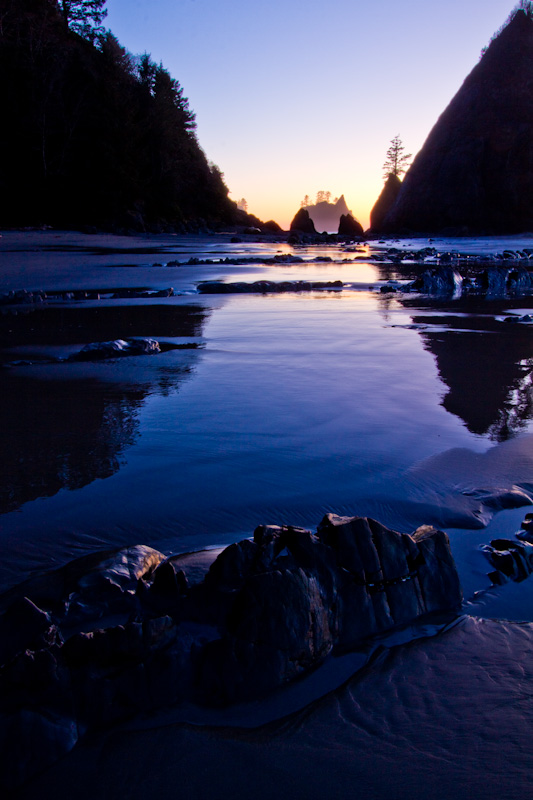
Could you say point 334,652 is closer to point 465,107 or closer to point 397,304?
point 397,304

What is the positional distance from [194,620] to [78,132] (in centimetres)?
3600

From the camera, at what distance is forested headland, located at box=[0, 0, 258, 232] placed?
28.0 meters

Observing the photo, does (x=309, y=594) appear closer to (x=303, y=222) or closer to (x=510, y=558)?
(x=510, y=558)

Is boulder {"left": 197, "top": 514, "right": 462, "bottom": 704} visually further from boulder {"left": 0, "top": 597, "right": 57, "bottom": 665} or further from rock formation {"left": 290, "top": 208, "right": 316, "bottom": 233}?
rock formation {"left": 290, "top": 208, "right": 316, "bottom": 233}

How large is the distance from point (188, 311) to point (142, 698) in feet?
16.5

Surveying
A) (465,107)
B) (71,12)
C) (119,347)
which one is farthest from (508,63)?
(119,347)

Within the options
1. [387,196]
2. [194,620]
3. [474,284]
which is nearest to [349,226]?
[387,196]

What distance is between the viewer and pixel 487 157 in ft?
174

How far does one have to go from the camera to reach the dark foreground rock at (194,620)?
2.98 ft

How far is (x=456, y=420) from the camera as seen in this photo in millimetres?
2414

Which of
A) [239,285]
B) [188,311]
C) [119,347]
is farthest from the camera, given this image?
[239,285]

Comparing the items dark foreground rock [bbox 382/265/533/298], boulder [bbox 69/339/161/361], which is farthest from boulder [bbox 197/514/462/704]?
dark foreground rock [bbox 382/265/533/298]

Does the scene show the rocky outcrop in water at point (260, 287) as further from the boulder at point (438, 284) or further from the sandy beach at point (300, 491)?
the sandy beach at point (300, 491)

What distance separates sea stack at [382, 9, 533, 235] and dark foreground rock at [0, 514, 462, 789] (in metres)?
53.1
